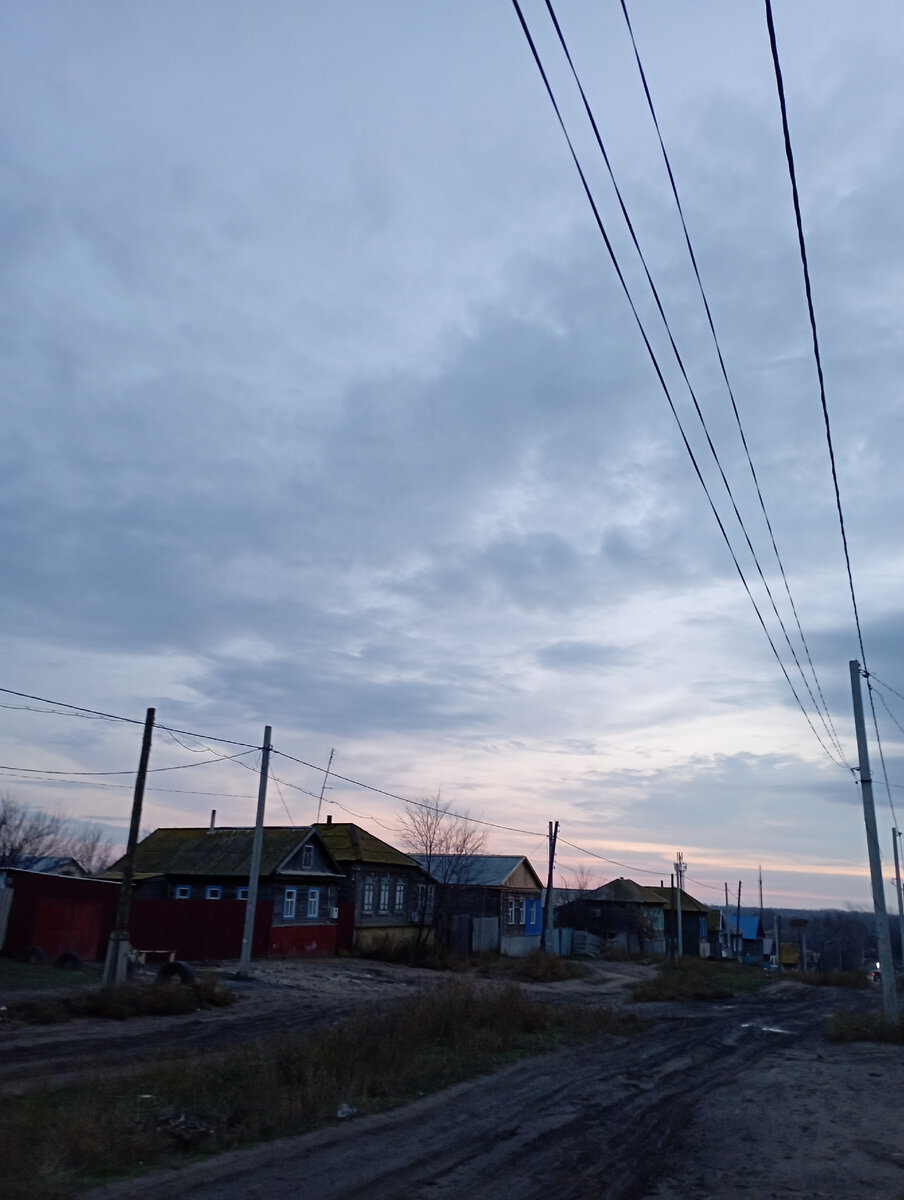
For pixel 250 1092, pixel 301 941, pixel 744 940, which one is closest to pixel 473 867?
pixel 301 941

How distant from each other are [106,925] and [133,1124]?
2621 centimetres

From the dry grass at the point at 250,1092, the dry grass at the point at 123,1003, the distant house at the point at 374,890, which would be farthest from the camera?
the distant house at the point at 374,890

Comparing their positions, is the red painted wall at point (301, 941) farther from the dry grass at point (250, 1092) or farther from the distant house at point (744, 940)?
the distant house at point (744, 940)

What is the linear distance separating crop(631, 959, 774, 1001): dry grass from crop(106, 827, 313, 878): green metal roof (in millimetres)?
14834

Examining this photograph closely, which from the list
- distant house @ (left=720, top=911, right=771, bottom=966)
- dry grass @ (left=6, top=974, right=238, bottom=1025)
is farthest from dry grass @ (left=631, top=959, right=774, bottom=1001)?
distant house @ (left=720, top=911, right=771, bottom=966)

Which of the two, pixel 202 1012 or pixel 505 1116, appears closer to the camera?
pixel 505 1116

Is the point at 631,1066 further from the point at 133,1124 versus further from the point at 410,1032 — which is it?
the point at 133,1124

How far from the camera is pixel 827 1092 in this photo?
43.5 ft

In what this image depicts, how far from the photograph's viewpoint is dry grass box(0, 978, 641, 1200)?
811 centimetres

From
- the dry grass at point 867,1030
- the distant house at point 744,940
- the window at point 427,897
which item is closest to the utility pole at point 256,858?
the dry grass at point 867,1030

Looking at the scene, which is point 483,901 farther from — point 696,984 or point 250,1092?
point 250,1092

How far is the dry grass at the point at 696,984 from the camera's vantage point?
31.8 metres

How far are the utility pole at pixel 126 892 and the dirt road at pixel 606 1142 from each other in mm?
11305

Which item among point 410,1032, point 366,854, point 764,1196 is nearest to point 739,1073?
point 410,1032
